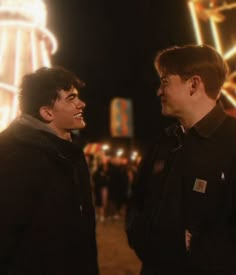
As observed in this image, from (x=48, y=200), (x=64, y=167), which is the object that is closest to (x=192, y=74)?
(x=64, y=167)

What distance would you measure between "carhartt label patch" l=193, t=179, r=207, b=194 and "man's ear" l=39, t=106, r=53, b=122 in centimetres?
98

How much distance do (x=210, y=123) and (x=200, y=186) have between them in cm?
35

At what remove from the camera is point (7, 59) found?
11594 mm

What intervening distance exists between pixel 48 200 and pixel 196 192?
2.55 feet

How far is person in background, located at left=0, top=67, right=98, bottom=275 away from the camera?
214cm

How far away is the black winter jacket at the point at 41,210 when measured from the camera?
2.13m

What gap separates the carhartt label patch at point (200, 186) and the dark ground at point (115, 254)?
412 centimetres

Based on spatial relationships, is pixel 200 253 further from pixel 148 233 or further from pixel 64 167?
pixel 64 167

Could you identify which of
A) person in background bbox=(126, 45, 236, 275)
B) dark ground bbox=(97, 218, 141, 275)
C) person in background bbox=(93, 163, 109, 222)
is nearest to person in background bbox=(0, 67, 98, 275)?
person in background bbox=(126, 45, 236, 275)

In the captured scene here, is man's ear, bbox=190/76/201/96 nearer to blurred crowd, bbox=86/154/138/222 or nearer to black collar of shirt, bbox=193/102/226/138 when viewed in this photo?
black collar of shirt, bbox=193/102/226/138

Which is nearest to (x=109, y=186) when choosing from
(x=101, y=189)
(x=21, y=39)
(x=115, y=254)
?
(x=101, y=189)

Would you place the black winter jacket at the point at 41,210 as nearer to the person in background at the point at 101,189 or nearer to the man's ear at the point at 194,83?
the man's ear at the point at 194,83

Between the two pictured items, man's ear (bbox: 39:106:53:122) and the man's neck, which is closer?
the man's neck

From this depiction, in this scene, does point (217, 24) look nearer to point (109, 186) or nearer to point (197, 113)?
point (197, 113)
